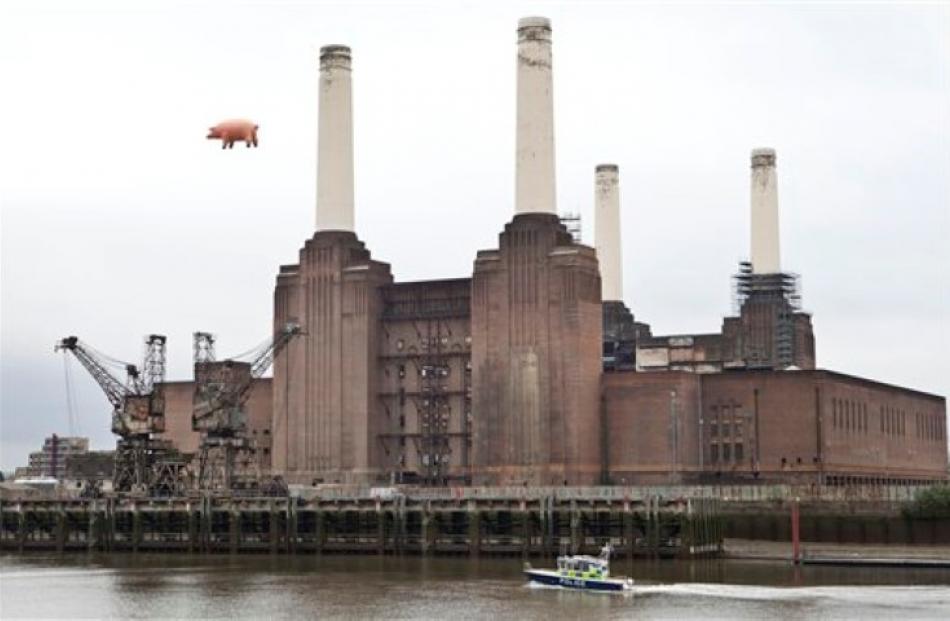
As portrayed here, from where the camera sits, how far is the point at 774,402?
11462 centimetres

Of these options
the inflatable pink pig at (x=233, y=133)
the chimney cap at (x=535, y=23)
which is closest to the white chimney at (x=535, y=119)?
the chimney cap at (x=535, y=23)

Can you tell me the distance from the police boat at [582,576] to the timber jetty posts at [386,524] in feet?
40.4

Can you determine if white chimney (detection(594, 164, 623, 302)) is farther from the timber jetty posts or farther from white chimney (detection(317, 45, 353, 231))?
the timber jetty posts

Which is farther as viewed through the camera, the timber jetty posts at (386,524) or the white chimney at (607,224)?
the white chimney at (607,224)

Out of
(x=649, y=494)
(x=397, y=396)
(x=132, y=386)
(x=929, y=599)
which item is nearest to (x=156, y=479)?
(x=132, y=386)

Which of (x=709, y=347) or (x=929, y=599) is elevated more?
(x=709, y=347)

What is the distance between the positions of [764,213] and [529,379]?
30.6 metres

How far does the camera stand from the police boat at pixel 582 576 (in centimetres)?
6844

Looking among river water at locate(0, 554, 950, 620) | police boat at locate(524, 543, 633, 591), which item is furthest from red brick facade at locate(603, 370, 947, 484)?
police boat at locate(524, 543, 633, 591)

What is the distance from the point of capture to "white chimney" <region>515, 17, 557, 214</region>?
11294 cm

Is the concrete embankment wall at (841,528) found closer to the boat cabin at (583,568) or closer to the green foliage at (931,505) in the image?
the green foliage at (931,505)

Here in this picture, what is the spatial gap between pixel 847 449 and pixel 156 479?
156ft

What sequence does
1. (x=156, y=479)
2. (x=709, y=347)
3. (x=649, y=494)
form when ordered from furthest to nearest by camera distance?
(x=709, y=347)
(x=156, y=479)
(x=649, y=494)

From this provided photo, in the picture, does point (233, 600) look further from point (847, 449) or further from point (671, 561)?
point (847, 449)
